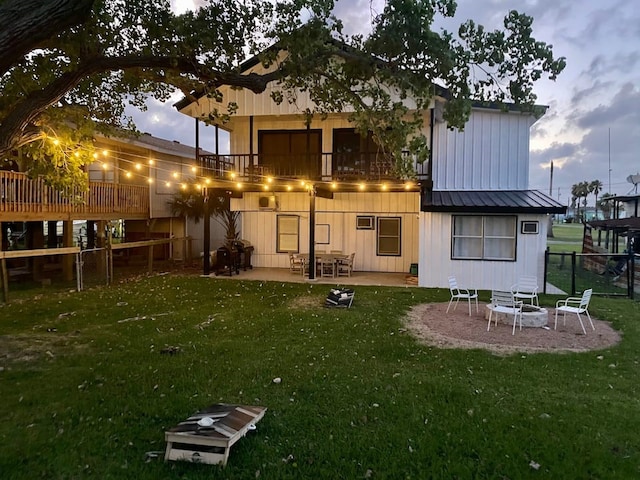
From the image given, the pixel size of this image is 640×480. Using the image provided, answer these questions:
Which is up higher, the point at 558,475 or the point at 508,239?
the point at 508,239

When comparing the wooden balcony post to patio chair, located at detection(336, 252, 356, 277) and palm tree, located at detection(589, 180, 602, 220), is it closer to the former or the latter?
patio chair, located at detection(336, 252, 356, 277)

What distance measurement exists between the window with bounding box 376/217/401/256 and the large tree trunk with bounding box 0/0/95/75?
42.0 feet

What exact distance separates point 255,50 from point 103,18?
7.89 feet

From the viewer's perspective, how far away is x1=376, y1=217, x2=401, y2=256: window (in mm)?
16062

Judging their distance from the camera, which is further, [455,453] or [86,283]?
[86,283]

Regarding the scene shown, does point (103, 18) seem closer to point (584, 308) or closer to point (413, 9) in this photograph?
point (413, 9)

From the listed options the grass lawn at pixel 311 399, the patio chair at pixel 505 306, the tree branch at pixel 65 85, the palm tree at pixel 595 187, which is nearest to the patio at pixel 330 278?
the patio chair at pixel 505 306

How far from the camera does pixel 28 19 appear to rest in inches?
161

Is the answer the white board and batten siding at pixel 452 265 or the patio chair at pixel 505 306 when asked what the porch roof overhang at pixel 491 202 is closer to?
the white board and batten siding at pixel 452 265

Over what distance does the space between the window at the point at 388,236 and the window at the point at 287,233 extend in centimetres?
310

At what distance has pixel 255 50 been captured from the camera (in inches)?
293

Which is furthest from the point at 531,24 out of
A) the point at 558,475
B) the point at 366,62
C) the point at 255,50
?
the point at 558,475

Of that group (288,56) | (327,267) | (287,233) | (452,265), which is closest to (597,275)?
(452,265)

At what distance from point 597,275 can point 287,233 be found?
1176 cm
